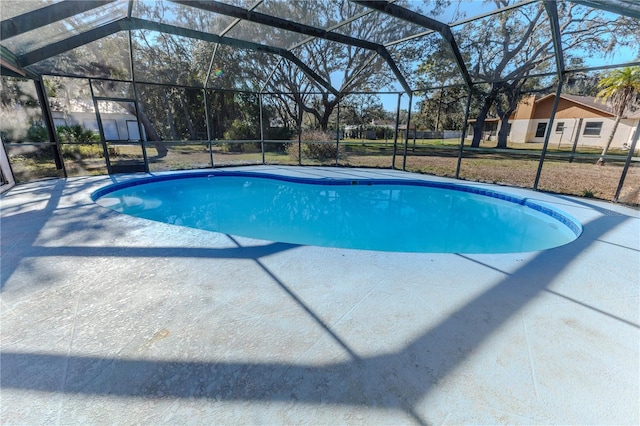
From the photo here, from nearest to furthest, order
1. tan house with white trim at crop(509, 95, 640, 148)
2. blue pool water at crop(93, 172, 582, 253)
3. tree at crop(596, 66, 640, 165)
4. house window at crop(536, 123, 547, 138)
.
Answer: blue pool water at crop(93, 172, 582, 253) < tree at crop(596, 66, 640, 165) < tan house with white trim at crop(509, 95, 640, 148) < house window at crop(536, 123, 547, 138)

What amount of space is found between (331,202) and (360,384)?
16.6 feet

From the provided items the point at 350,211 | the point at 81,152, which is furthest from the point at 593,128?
the point at 81,152

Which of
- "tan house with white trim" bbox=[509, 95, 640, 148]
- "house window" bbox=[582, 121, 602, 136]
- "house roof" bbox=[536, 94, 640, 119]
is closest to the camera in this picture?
"house roof" bbox=[536, 94, 640, 119]

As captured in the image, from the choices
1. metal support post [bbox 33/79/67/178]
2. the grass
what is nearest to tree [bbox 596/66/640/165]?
the grass

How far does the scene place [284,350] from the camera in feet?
4.98

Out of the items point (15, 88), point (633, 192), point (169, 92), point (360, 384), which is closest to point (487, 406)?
point (360, 384)

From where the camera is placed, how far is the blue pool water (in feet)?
14.8

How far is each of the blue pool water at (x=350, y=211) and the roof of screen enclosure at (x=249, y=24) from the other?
2683 millimetres

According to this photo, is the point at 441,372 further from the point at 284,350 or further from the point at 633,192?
the point at 633,192

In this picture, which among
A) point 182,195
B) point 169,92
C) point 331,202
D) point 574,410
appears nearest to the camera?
point 574,410

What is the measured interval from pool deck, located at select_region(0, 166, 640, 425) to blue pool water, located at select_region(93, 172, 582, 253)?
1.75 m

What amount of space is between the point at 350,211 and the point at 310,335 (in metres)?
4.36

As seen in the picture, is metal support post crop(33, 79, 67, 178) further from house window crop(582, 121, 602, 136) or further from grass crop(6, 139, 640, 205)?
house window crop(582, 121, 602, 136)

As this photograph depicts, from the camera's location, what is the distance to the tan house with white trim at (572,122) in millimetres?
A: 8505
